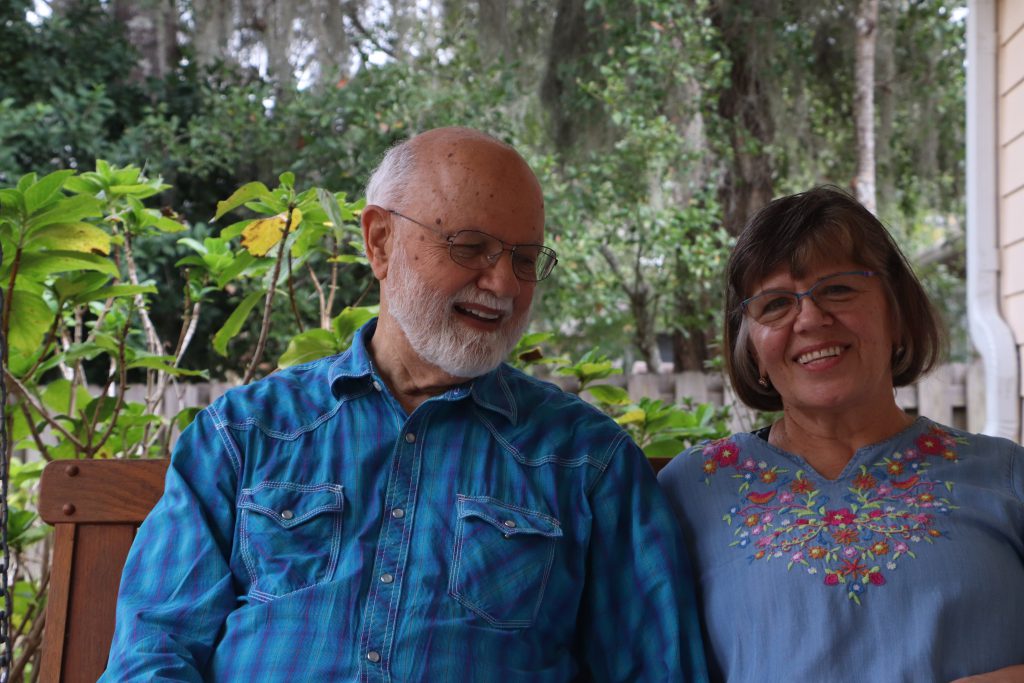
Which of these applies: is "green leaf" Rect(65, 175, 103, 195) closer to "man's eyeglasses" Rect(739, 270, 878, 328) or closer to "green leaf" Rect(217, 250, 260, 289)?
"green leaf" Rect(217, 250, 260, 289)

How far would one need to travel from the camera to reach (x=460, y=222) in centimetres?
154

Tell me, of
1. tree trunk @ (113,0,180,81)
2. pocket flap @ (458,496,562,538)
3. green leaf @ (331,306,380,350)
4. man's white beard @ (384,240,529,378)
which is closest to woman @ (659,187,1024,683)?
pocket flap @ (458,496,562,538)

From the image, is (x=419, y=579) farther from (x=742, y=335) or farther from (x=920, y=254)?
(x=920, y=254)

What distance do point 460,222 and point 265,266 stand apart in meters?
0.81

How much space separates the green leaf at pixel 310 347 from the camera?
1972mm

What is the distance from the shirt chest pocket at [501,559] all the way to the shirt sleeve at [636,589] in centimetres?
10

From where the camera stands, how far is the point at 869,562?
4.55 ft

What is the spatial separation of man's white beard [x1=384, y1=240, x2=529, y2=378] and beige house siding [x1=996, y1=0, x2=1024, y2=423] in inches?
105

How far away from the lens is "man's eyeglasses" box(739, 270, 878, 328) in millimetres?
1505

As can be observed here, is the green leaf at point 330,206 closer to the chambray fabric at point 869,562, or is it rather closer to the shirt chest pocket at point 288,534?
the shirt chest pocket at point 288,534

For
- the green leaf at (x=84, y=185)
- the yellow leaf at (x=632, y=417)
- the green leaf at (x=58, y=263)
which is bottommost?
the yellow leaf at (x=632, y=417)

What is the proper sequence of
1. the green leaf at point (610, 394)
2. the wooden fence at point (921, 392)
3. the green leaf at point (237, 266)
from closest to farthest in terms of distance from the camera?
the green leaf at point (237, 266)
the green leaf at point (610, 394)
the wooden fence at point (921, 392)

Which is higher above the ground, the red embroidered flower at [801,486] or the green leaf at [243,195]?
the green leaf at [243,195]

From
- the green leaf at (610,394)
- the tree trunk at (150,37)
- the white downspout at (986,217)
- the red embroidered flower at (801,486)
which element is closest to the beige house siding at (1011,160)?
the white downspout at (986,217)
